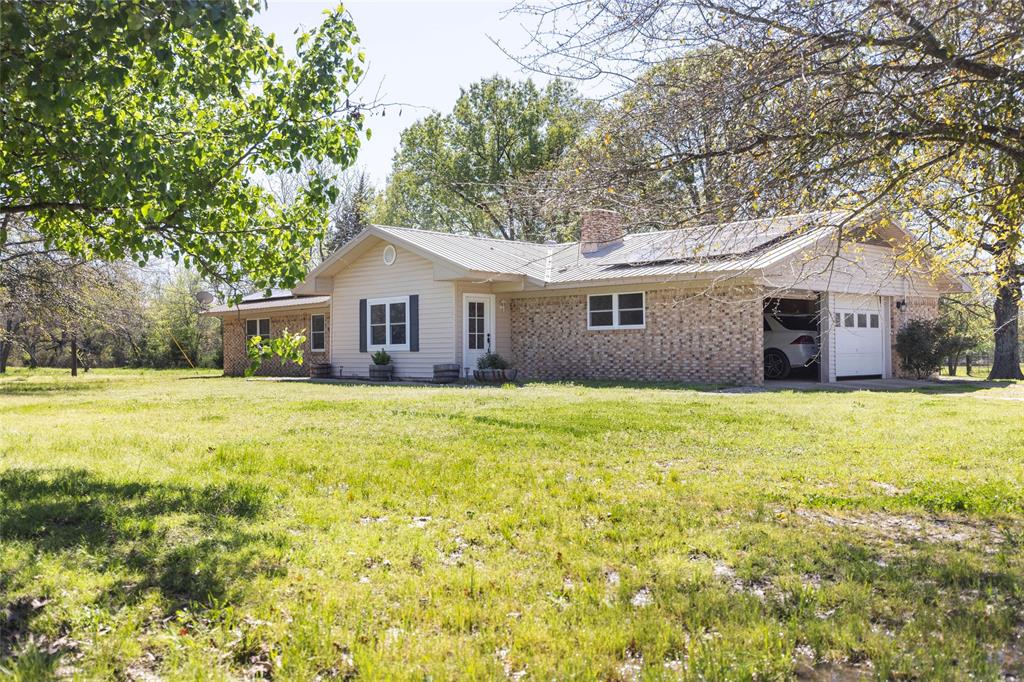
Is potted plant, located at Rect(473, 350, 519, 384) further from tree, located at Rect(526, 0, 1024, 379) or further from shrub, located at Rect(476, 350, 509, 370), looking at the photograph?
tree, located at Rect(526, 0, 1024, 379)

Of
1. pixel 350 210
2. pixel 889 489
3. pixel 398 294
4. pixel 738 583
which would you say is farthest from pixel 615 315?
pixel 350 210

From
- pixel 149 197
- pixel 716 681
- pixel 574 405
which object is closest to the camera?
pixel 716 681

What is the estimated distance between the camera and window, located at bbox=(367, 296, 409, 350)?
21.0 m

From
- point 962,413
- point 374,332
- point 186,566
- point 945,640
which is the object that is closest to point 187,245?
point 186,566

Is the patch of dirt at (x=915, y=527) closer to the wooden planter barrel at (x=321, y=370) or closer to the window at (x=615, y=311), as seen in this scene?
the window at (x=615, y=311)

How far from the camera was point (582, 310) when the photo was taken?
19.4 meters

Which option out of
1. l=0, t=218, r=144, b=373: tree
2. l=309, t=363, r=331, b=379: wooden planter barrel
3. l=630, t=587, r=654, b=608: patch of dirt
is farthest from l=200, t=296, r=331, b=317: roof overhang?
l=630, t=587, r=654, b=608: patch of dirt

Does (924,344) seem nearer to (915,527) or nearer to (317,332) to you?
(915,527)

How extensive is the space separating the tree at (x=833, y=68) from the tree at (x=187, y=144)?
2.29 meters

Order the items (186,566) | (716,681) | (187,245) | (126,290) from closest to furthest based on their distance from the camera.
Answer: (716,681)
(186,566)
(187,245)
(126,290)

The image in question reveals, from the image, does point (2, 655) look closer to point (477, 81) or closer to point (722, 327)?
point (722, 327)

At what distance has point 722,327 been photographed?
669 inches

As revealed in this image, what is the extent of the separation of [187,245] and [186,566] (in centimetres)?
336

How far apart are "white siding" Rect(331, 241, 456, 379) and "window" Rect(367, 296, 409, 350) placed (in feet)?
0.64
